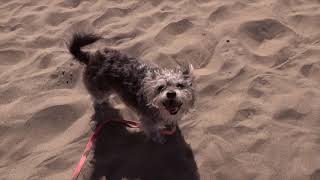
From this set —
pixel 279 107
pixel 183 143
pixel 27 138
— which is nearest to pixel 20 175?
pixel 27 138

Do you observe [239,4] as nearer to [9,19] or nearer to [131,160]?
[131,160]

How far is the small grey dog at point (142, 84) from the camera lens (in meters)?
3.47

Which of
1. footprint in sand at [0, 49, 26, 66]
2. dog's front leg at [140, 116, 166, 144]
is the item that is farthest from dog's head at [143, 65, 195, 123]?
footprint in sand at [0, 49, 26, 66]

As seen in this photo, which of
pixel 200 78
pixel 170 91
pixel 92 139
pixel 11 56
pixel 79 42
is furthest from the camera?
pixel 11 56

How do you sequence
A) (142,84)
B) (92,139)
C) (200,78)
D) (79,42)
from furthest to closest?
1. (200,78)
2. (92,139)
3. (79,42)
4. (142,84)

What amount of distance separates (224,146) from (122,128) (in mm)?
1149

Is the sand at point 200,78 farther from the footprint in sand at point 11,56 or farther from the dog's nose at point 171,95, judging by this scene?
the dog's nose at point 171,95

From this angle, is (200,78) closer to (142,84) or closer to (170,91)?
(142,84)

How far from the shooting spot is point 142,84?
364cm

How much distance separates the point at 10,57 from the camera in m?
5.09

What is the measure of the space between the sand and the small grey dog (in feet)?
1.44

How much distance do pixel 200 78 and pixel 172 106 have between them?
1174mm

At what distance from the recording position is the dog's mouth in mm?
3417

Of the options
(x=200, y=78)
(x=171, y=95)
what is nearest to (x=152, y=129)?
(x=171, y=95)
